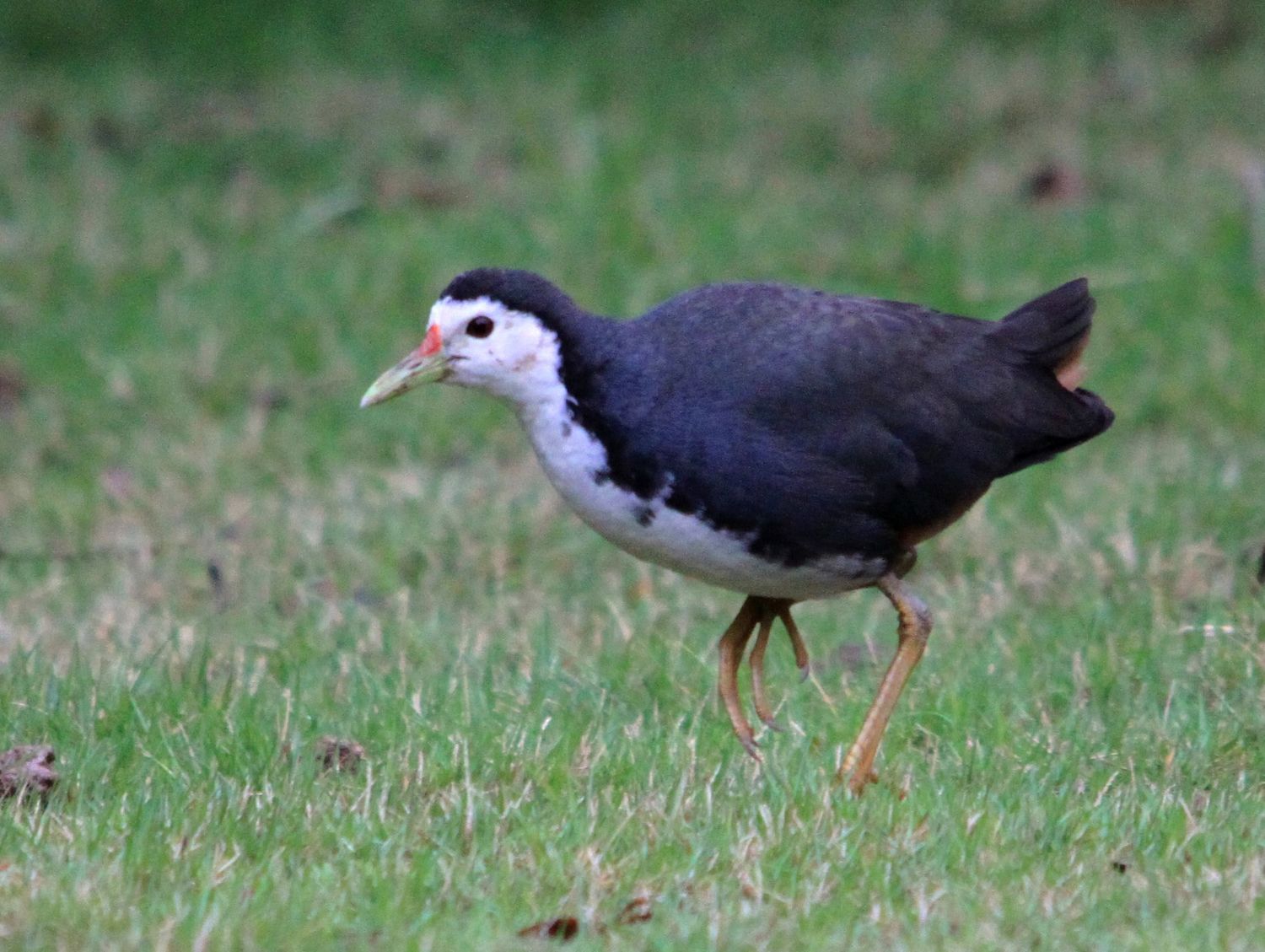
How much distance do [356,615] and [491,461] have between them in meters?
1.75

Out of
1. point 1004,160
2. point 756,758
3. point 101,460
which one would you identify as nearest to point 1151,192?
point 1004,160

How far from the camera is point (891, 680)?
421 cm

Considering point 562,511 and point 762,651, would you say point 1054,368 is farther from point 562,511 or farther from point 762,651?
point 562,511

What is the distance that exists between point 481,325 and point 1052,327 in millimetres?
1372

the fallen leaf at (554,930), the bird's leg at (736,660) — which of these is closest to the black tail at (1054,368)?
the bird's leg at (736,660)

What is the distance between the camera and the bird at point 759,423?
397 cm

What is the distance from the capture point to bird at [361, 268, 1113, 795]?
397cm

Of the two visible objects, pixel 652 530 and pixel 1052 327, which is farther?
pixel 1052 327

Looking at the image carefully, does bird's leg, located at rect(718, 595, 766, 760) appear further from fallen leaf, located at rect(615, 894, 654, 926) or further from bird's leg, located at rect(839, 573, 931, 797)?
fallen leaf, located at rect(615, 894, 654, 926)

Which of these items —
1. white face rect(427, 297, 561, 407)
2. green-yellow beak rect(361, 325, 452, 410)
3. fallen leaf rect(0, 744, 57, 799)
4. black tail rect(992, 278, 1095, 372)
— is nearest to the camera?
fallen leaf rect(0, 744, 57, 799)

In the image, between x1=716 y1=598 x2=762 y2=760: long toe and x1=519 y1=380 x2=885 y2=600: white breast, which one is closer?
x1=519 y1=380 x2=885 y2=600: white breast

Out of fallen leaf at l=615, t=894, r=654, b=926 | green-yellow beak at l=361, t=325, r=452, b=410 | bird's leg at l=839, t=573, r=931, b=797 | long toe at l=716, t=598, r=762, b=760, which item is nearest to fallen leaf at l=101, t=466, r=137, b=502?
green-yellow beak at l=361, t=325, r=452, b=410

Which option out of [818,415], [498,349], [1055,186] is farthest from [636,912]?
[1055,186]

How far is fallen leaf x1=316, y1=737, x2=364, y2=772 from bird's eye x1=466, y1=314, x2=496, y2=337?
3.03ft
